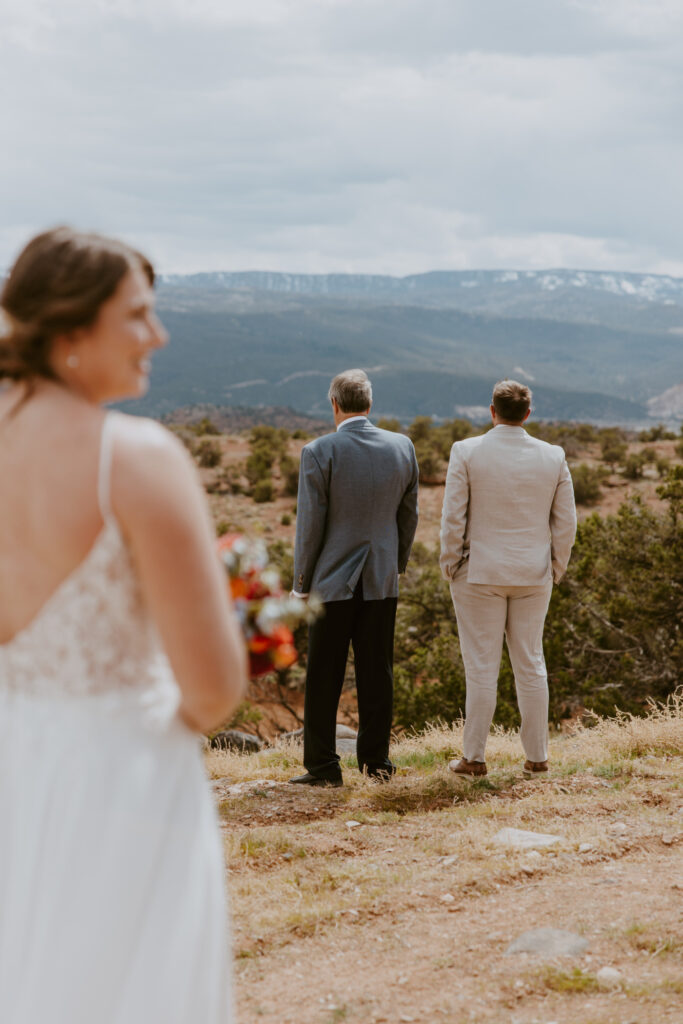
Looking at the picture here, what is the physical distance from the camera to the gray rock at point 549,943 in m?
3.61

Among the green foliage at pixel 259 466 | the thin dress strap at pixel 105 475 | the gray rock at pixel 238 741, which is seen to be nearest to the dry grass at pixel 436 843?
the thin dress strap at pixel 105 475

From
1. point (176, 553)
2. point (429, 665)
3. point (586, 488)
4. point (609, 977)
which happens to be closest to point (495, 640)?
point (609, 977)

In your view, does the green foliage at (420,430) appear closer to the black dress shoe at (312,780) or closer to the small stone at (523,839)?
the black dress shoe at (312,780)

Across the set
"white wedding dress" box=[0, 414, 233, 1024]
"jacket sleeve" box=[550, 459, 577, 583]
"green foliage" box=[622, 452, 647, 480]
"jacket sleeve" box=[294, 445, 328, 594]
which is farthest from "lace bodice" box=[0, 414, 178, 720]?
"green foliage" box=[622, 452, 647, 480]

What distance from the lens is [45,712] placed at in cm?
182

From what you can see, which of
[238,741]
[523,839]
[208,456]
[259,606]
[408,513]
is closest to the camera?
[259,606]

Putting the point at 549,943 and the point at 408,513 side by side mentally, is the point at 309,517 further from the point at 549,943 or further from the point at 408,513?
the point at 549,943

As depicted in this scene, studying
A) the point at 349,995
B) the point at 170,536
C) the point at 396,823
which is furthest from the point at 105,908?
the point at 396,823

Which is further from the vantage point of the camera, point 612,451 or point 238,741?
point 612,451

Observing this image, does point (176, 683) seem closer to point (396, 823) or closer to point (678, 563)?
point (396, 823)

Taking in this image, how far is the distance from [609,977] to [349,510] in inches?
113

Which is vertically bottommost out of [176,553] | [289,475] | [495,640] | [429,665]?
[429,665]

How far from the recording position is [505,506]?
18.2 ft

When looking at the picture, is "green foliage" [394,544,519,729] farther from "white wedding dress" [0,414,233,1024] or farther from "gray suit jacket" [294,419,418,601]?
"white wedding dress" [0,414,233,1024]
